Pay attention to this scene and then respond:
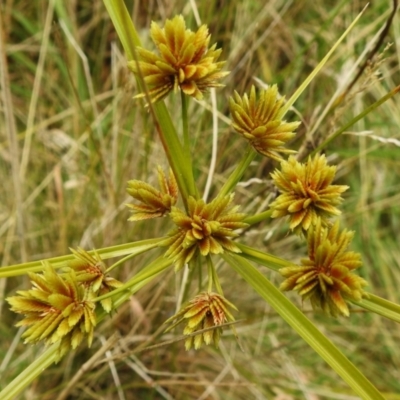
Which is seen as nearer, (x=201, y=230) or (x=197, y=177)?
(x=201, y=230)

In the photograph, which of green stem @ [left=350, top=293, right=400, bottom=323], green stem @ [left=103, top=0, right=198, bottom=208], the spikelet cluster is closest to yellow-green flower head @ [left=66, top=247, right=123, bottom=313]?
the spikelet cluster

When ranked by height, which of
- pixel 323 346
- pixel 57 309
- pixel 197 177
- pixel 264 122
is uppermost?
pixel 197 177

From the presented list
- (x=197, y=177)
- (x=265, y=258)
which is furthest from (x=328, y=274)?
(x=197, y=177)

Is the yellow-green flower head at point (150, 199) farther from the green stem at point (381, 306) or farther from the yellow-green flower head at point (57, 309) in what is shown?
the green stem at point (381, 306)

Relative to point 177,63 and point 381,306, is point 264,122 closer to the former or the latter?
point 177,63

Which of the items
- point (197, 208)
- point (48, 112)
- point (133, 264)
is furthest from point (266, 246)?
point (197, 208)
